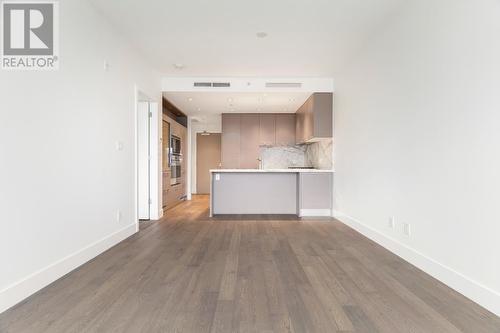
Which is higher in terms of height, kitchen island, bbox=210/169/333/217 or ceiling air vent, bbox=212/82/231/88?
ceiling air vent, bbox=212/82/231/88

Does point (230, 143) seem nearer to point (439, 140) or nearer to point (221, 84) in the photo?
point (221, 84)

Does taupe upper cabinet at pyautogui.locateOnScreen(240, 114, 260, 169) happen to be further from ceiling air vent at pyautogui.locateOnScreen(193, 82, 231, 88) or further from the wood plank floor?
the wood plank floor

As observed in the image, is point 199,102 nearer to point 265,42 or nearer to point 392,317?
point 265,42

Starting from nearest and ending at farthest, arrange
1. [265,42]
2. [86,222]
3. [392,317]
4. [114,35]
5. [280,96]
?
[392,317] < [86,222] < [114,35] < [265,42] < [280,96]

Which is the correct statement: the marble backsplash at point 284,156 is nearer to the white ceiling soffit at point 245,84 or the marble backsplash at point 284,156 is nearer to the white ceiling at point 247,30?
the white ceiling soffit at point 245,84

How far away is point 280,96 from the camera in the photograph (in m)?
5.62

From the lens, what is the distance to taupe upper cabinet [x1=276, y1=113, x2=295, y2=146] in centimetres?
718

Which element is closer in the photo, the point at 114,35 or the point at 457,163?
the point at 457,163

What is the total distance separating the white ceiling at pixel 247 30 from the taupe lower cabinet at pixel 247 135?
8.20ft

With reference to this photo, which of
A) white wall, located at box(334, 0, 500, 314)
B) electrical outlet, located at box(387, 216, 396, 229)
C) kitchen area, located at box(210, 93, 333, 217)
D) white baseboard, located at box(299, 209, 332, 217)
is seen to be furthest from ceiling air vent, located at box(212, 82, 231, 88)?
electrical outlet, located at box(387, 216, 396, 229)

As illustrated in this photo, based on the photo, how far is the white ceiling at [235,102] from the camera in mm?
5508

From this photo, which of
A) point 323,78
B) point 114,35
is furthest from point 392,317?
point 323,78

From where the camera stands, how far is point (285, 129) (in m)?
7.20

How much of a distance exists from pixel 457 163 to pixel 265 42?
261cm
